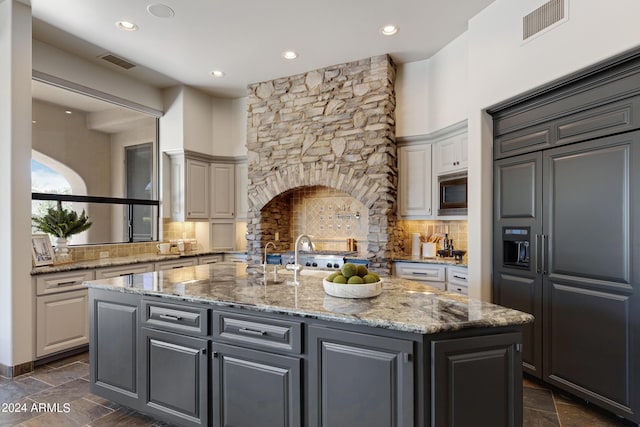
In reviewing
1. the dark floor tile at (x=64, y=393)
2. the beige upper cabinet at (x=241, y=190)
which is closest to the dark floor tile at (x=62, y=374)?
the dark floor tile at (x=64, y=393)

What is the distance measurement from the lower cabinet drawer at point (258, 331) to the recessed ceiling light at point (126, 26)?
3128 mm

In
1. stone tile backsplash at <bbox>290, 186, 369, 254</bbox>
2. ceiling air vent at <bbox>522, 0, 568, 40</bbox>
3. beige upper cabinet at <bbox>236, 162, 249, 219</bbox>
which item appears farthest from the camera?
beige upper cabinet at <bbox>236, 162, 249, 219</bbox>

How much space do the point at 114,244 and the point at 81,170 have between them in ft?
3.29

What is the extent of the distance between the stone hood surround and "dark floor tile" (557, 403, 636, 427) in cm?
219

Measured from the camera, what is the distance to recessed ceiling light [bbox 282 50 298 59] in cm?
430

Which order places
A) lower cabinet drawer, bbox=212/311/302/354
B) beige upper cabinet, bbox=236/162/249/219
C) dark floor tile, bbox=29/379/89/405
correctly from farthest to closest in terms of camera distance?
1. beige upper cabinet, bbox=236/162/249/219
2. dark floor tile, bbox=29/379/89/405
3. lower cabinet drawer, bbox=212/311/302/354

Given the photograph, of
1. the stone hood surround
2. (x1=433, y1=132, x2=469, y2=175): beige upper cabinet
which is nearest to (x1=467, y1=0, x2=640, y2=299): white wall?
(x1=433, y1=132, x2=469, y2=175): beige upper cabinet

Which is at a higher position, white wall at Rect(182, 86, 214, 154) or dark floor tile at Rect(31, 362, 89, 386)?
white wall at Rect(182, 86, 214, 154)

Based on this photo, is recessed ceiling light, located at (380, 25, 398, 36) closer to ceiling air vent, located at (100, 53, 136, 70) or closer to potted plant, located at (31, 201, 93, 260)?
ceiling air vent, located at (100, 53, 136, 70)

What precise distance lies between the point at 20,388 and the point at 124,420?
48.7 inches

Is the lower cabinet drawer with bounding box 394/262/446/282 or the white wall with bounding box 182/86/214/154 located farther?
the white wall with bounding box 182/86/214/154

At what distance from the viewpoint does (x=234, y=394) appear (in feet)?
6.68

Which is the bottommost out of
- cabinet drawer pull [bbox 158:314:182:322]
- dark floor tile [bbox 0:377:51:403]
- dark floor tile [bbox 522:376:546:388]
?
dark floor tile [bbox 0:377:51:403]

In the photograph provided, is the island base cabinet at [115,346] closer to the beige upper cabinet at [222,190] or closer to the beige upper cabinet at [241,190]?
the beige upper cabinet at [222,190]
